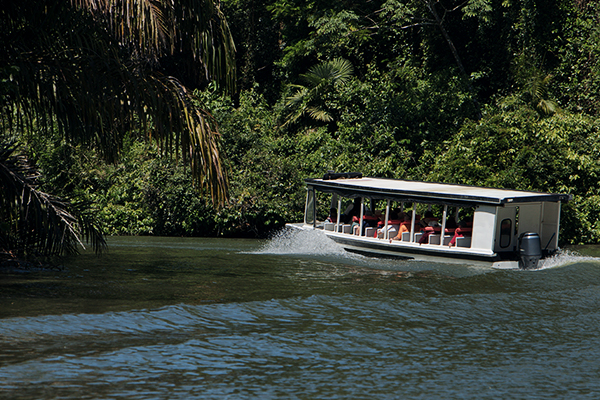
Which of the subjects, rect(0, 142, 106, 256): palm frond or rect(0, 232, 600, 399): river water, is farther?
rect(0, 142, 106, 256): palm frond

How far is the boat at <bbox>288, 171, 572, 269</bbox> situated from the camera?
1596 centimetres

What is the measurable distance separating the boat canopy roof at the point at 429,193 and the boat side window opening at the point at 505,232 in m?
0.66

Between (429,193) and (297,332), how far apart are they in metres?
7.62

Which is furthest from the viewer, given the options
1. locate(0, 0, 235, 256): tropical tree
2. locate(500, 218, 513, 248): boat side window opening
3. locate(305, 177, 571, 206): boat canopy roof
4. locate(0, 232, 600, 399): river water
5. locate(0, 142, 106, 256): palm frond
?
locate(500, 218, 513, 248): boat side window opening

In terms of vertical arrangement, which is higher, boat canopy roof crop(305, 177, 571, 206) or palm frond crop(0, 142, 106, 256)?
boat canopy roof crop(305, 177, 571, 206)

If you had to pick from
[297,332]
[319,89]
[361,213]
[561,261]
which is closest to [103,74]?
[297,332]

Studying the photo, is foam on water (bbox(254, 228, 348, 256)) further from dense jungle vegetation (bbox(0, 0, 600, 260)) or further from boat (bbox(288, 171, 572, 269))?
dense jungle vegetation (bbox(0, 0, 600, 260))

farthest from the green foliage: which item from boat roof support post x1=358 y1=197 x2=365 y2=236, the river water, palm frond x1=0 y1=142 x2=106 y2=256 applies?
palm frond x1=0 y1=142 x2=106 y2=256

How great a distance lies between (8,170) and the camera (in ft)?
36.5

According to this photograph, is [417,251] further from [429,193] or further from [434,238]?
[429,193]

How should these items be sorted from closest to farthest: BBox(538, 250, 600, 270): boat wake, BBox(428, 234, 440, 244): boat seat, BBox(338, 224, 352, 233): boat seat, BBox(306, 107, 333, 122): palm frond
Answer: BBox(538, 250, 600, 270): boat wake, BBox(428, 234, 440, 244): boat seat, BBox(338, 224, 352, 233): boat seat, BBox(306, 107, 333, 122): palm frond

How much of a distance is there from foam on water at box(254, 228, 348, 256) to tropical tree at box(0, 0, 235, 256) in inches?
321

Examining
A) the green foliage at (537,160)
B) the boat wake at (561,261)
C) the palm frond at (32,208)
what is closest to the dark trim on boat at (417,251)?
the boat wake at (561,261)

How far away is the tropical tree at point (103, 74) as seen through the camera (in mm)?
9922
